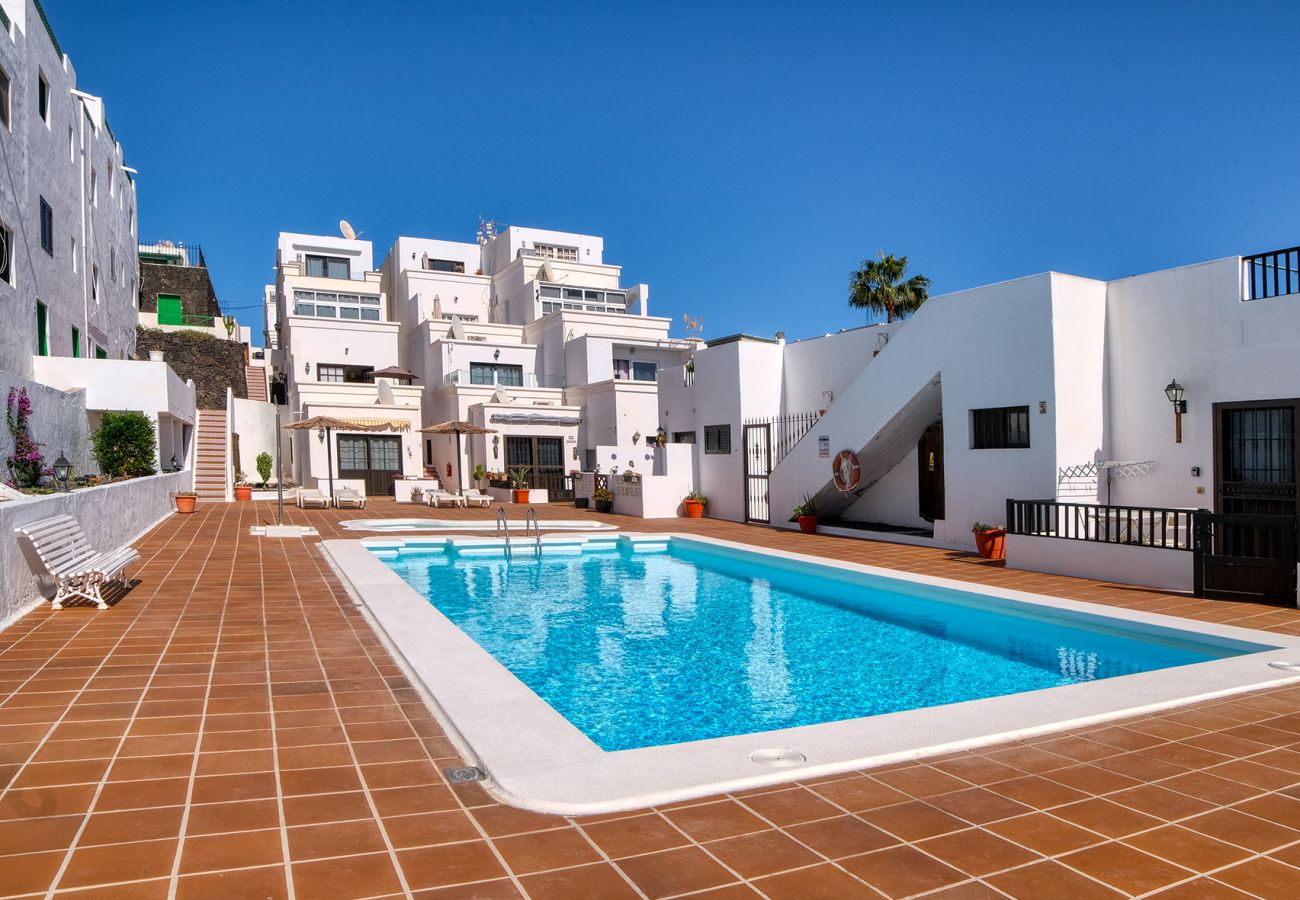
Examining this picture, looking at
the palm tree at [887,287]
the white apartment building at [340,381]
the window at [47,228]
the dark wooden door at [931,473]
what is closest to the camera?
the dark wooden door at [931,473]

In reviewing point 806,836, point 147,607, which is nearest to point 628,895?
point 806,836

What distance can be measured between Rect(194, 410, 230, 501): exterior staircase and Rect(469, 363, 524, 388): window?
860 centimetres

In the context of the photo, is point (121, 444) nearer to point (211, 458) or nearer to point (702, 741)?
point (211, 458)

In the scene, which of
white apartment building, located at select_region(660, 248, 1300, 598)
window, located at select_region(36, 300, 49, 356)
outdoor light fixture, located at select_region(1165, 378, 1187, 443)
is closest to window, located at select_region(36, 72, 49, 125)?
window, located at select_region(36, 300, 49, 356)

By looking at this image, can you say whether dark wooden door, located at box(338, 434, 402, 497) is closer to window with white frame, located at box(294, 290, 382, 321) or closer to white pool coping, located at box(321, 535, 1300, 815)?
Answer: window with white frame, located at box(294, 290, 382, 321)

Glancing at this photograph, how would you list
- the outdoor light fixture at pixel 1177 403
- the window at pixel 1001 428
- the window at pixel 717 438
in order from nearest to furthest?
1. the outdoor light fixture at pixel 1177 403
2. the window at pixel 1001 428
3. the window at pixel 717 438

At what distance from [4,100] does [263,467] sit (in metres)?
15.0

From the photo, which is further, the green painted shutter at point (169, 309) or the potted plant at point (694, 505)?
the green painted shutter at point (169, 309)

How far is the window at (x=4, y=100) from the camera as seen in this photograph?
1389cm

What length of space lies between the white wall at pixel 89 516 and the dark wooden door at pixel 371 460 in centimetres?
795

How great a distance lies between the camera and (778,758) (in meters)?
4.02

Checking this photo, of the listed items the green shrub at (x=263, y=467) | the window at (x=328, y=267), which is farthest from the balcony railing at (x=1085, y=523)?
the window at (x=328, y=267)

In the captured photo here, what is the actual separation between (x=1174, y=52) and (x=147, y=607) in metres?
15.1

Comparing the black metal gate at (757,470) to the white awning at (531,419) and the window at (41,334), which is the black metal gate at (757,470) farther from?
the window at (41,334)
